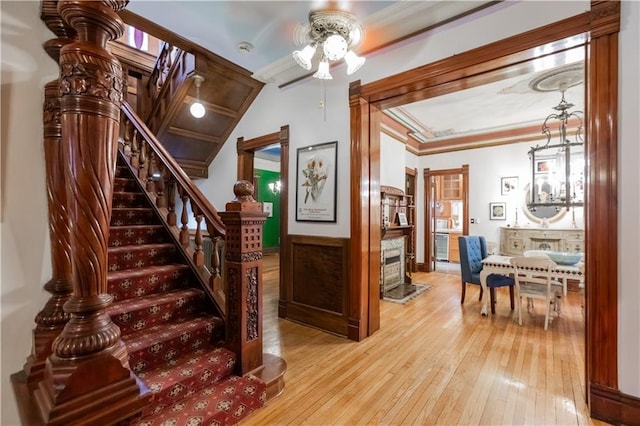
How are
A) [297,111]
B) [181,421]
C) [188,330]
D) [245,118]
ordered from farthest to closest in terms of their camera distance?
[245,118] < [297,111] < [188,330] < [181,421]

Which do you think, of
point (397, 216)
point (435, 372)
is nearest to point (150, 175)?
point (435, 372)

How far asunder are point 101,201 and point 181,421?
4.29 feet

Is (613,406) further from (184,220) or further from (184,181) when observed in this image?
(184,181)

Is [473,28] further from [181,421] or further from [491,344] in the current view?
[181,421]

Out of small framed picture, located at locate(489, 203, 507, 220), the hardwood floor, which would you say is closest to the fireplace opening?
the hardwood floor

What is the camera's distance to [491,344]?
292cm

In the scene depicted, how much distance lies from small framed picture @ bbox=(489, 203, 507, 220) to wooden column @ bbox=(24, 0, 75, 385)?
6539mm

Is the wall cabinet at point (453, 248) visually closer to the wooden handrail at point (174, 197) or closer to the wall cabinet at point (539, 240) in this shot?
the wall cabinet at point (539, 240)

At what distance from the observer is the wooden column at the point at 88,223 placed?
0.75 metres

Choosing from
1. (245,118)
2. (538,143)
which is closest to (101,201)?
(245,118)

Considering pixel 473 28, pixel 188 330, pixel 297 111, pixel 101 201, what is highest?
pixel 473 28

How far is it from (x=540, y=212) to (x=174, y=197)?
613 cm

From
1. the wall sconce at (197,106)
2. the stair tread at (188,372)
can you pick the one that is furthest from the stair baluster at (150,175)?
the stair tread at (188,372)

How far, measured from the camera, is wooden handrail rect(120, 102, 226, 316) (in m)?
2.21
